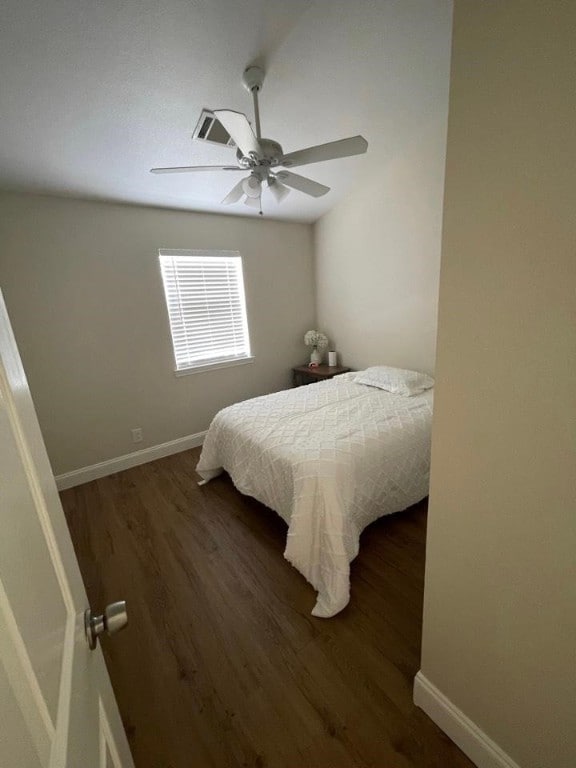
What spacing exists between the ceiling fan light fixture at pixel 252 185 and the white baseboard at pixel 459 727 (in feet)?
8.20

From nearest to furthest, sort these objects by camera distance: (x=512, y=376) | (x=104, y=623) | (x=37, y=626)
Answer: (x=37, y=626) → (x=104, y=623) → (x=512, y=376)

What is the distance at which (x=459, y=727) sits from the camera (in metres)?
1.03

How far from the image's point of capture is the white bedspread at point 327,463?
1.56 m

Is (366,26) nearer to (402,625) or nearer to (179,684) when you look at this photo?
(402,625)

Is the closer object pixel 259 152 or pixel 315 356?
pixel 259 152

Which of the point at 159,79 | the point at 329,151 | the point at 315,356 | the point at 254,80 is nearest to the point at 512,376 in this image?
the point at 329,151

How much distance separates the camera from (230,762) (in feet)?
3.48

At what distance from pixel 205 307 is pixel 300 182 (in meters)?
1.71

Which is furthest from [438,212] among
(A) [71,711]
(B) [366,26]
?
(A) [71,711]

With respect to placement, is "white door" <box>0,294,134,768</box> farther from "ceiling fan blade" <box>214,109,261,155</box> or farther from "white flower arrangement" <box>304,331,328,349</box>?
"white flower arrangement" <box>304,331,328,349</box>

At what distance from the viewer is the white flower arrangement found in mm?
3889

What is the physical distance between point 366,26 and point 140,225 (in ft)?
7.07

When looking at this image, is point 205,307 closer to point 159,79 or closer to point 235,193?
point 235,193

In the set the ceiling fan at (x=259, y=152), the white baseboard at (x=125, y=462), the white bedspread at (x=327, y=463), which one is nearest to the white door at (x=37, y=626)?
the white bedspread at (x=327, y=463)
